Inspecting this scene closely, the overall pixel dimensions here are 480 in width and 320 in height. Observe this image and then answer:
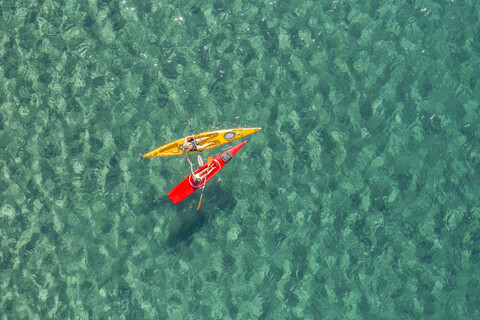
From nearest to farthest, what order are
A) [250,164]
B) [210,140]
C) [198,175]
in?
[198,175] < [210,140] < [250,164]

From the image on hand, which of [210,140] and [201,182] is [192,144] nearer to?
[210,140]

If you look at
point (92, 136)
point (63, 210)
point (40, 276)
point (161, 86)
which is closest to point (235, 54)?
point (161, 86)

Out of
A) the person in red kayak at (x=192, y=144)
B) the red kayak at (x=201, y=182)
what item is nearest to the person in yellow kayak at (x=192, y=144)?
the person in red kayak at (x=192, y=144)

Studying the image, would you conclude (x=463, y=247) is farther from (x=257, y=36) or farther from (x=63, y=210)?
(x=63, y=210)

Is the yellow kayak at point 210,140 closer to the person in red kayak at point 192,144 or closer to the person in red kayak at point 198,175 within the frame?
the person in red kayak at point 192,144

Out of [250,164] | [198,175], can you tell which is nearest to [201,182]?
[198,175]

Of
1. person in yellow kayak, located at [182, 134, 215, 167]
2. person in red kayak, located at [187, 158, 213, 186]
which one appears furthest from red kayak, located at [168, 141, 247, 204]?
person in yellow kayak, located at [182, 134, 215, 167]

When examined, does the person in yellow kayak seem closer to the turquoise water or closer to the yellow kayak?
the yellow kayak
